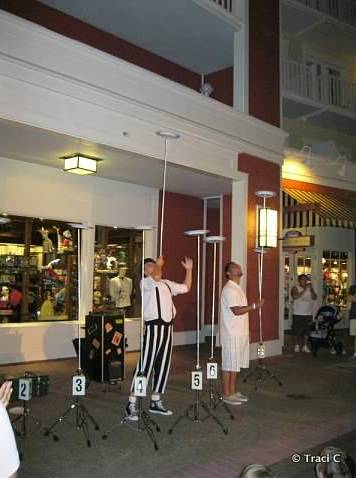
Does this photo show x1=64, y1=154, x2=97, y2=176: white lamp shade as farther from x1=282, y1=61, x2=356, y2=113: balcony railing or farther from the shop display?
x1=282, y1=61, x2=356, y2=113: balcony railing

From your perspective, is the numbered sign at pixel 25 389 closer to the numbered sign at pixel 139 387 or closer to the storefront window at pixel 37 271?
the numbered sign at pixel 139 387

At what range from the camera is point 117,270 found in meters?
11.1

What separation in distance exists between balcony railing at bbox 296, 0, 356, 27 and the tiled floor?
9.82 m

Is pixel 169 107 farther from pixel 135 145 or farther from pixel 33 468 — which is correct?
pixel 33 468

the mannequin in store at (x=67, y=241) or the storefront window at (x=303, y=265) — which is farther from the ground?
the mannequin in store at (x=67, y=241)

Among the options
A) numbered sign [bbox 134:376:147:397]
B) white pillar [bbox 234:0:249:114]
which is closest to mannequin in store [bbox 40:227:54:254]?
white pillar [bbox 234:0:249:114]

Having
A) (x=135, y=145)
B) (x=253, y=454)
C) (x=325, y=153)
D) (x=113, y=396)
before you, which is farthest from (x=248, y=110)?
(x=253, y=454)

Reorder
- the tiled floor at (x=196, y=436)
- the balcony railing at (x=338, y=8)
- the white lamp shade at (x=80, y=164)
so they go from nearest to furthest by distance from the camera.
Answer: the tiled floor at (x=196, y=436) < the white lamp shade at (x=80, y=164) < the balcony railing at (x=338, y=8)

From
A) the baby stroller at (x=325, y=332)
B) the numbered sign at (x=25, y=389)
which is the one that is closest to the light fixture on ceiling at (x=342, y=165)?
the baby stroller at (x=325, y=332)

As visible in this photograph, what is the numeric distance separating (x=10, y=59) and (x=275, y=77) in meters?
6.71

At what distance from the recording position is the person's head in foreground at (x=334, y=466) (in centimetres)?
249

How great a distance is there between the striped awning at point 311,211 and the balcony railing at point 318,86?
2.58m

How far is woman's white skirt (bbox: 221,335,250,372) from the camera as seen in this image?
6.46 meters

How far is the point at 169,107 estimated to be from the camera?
324 inches
